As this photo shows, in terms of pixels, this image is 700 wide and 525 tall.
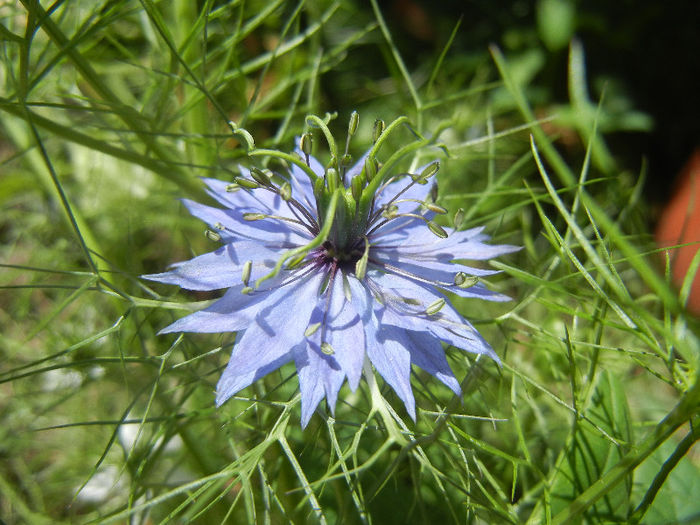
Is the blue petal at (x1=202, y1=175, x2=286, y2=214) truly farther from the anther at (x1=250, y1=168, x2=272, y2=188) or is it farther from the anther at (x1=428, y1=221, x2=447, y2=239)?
the anther at (x1=428, y1=221, x2=447, y2=239)

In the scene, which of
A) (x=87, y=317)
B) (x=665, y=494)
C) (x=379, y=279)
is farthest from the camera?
(x=87, y=317)

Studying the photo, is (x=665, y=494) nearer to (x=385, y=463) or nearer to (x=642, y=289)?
(x=385, y=463)

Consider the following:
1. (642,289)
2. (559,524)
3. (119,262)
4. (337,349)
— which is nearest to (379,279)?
(337,349)

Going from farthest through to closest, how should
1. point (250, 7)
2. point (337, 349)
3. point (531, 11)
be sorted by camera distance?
point (531, 11)
point (250, 7)
point (337, 349)

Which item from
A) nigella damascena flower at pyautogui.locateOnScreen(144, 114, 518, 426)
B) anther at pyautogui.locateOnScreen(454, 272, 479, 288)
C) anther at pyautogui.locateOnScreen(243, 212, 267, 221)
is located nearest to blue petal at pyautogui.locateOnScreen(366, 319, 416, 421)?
nigella damascena flower at pyautogui.locateOnScreen(144, 114, 518, 426)

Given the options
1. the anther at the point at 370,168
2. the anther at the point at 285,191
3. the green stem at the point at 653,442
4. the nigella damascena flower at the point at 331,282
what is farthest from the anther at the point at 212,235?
the green stem at the point at 653,442

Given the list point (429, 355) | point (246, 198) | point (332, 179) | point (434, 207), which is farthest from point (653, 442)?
point (246, 198)
